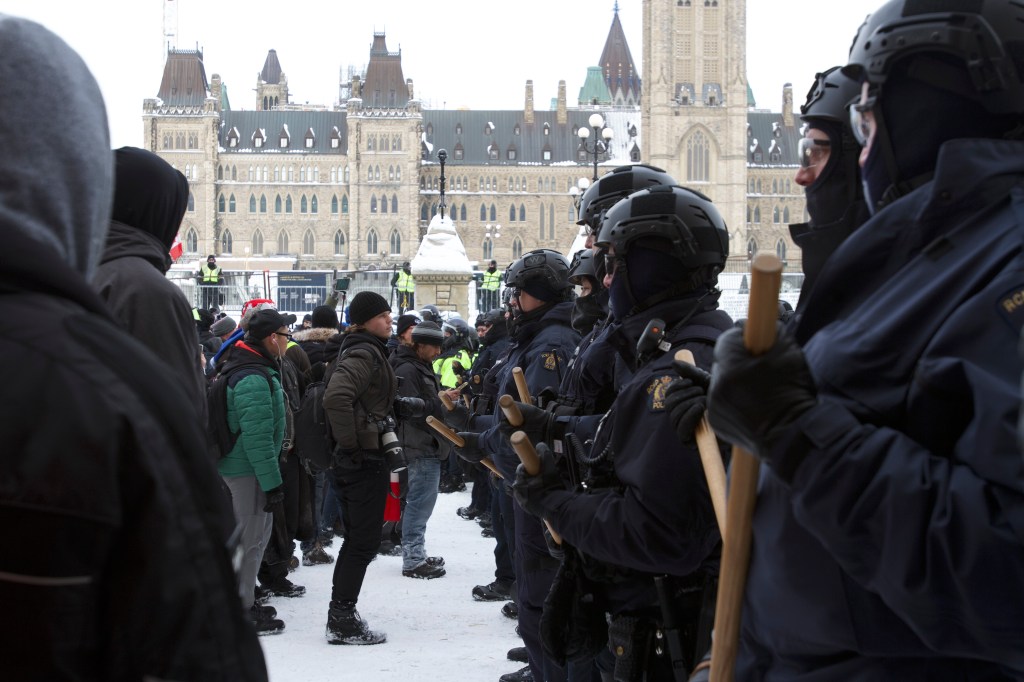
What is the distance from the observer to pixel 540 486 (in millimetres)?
3221

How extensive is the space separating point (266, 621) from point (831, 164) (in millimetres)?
5612

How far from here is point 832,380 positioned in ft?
5.78

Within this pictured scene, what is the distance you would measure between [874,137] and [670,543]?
133 cm

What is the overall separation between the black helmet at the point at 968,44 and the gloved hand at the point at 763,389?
1.86ft

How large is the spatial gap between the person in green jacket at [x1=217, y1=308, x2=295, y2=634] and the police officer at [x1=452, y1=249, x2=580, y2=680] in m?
1.25

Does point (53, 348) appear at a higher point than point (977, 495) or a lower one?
higher

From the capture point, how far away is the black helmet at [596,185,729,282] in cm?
349

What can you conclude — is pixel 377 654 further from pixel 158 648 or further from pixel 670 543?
pixel 158 648

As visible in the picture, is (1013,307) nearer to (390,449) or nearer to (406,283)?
(390,449)

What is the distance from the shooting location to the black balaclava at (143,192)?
11.0ft

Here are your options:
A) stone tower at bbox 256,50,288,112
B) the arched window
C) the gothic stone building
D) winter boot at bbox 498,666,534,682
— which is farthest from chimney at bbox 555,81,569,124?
winter boot at bbox 498,666,534,682

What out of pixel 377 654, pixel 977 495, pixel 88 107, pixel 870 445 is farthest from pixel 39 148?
pixel 377 654

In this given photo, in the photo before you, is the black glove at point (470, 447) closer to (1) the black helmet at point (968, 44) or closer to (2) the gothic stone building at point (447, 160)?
(1) the black helmet at point (968, 44)

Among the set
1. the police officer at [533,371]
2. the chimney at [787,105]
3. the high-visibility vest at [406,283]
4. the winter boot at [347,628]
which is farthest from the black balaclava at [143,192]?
the chimney at [787,105]
